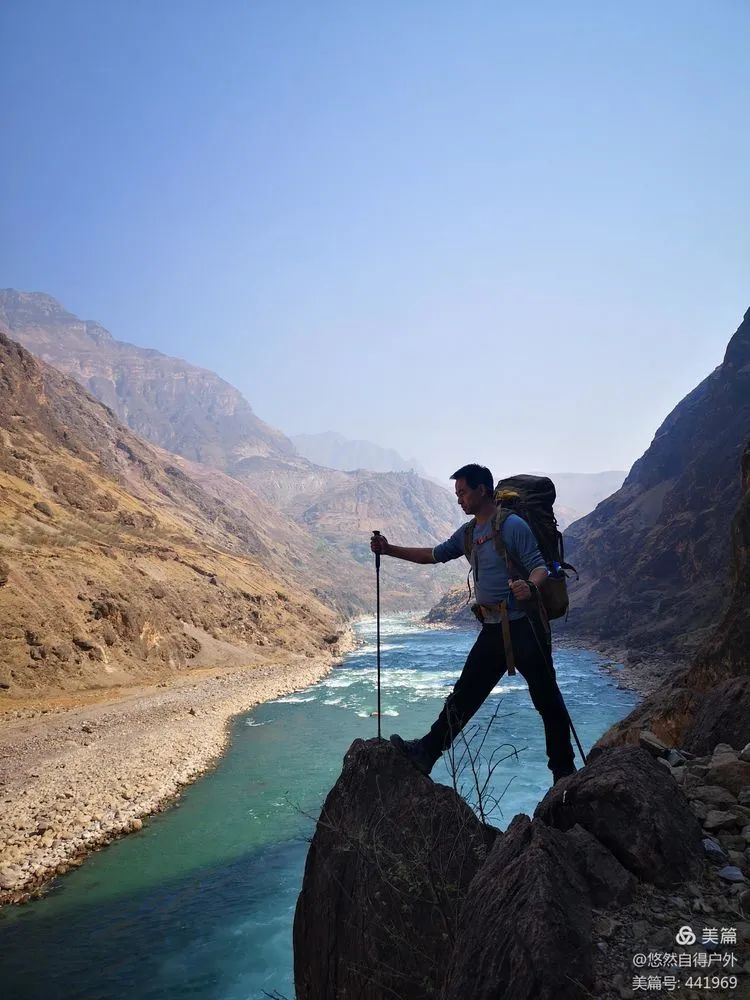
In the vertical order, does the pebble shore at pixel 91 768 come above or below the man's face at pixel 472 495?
below

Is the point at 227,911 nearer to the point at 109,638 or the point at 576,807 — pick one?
the point at 576,807

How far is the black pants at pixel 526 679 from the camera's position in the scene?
4.33m

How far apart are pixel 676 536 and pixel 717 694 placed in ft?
215

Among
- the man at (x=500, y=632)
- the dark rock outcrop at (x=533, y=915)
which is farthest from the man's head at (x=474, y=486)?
the dark rock outcrop at (x=533, y=915)

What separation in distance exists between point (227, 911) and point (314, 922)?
30.7 ft

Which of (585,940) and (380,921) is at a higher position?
(585,940)

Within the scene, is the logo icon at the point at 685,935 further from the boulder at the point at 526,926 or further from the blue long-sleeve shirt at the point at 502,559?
the blue long-sleeve shirt at the point at 502,559

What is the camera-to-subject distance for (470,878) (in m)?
4.27

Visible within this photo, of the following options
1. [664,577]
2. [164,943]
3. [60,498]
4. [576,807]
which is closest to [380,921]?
[576,807]

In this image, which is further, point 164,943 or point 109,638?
point 109,638

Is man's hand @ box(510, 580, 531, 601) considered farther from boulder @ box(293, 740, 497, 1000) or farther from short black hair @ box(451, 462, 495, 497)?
boulder @ box(293, 740, 497, 1000)

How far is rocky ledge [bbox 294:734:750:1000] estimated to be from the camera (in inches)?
104

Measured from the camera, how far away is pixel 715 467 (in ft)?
208

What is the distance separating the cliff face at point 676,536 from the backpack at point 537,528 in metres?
44.4
